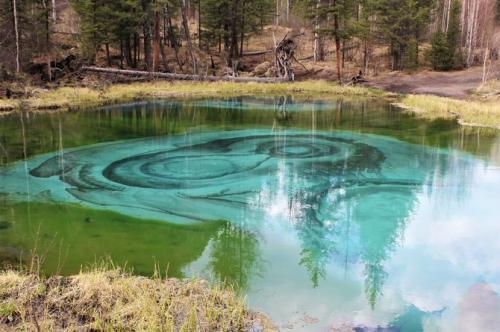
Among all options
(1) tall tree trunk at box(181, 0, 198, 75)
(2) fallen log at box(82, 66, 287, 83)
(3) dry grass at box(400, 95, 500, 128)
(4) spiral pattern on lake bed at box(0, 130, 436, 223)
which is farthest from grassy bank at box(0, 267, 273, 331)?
(1) tall tree trunk at box(181, 0, 198, 75)

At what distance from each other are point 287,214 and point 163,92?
18935mm

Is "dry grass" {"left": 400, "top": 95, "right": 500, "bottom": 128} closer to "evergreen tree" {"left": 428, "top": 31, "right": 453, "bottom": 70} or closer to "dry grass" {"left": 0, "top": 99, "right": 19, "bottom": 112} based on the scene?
"evergreen tree" {"left": 428, "top": 31, "right": 453, "bottom": 70}

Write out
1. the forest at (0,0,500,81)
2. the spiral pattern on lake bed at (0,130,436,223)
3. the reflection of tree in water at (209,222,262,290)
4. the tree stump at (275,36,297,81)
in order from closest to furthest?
1. the reflection of tree in water at (209,222,262,290)
2. the spiral pattern on lake bed at (0,130,436,223)
3. the forest at (0,0,500,81)
4. the tree stump at (275,36,297,81)

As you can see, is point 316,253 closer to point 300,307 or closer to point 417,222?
point 300,307

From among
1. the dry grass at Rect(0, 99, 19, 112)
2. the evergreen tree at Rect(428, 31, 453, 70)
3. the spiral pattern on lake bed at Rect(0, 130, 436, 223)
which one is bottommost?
the spiral pattern on lake bed at Rect(0, 130, 436, 223)

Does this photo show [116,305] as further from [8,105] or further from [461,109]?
[461,109]

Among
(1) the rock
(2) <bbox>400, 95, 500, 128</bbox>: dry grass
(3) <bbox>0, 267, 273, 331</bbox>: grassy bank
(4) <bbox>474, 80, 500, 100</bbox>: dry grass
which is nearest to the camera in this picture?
(3) <bbox>0, 267, 273, 331</bbox>: grassy bank

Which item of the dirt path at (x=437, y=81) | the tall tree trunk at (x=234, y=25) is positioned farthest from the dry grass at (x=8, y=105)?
the dirt path at (x=437, y=81)

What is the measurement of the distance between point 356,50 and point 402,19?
728 cm

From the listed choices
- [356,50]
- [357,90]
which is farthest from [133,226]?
[356,50]

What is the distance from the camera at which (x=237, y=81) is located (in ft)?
100

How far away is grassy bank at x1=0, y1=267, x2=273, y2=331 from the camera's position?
4664 mm

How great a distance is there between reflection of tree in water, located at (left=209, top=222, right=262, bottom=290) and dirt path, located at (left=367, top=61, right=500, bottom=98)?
65.6ft

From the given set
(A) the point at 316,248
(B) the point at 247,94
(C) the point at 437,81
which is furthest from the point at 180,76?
(A) the point at 316,248
